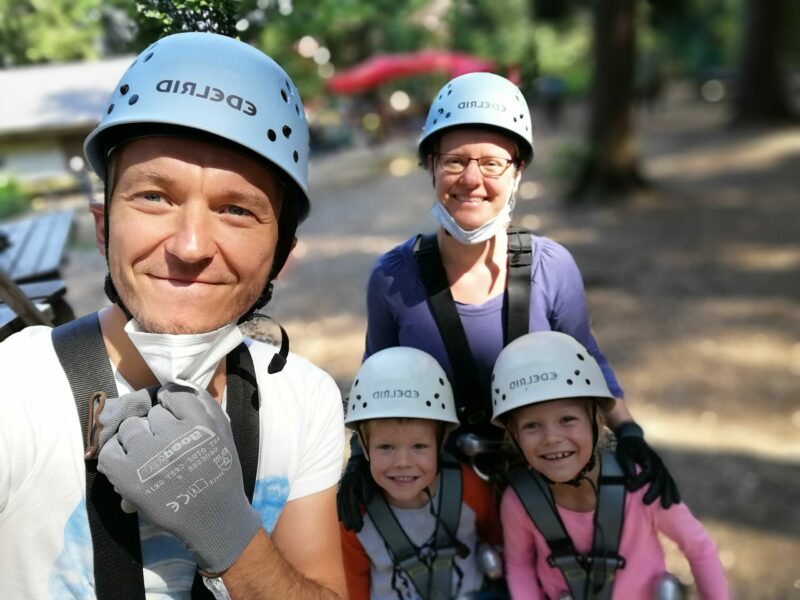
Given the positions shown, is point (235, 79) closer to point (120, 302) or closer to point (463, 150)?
point (120, 302)

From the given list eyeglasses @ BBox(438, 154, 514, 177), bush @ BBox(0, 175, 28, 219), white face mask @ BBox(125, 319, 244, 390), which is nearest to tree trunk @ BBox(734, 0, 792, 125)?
bush @ BBox(0, 175, 28, 219)

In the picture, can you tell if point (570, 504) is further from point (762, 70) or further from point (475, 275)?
point (762, 70)

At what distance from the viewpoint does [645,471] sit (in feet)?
8.95

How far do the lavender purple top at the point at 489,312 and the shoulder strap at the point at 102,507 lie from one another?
138cm

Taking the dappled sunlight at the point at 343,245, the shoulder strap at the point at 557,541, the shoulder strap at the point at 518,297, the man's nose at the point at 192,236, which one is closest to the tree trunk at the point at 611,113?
the dappled sunlight at the point at 343,245

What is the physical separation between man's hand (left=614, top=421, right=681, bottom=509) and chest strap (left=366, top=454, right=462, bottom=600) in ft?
2.27

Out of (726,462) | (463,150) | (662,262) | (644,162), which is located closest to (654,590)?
(463,150)

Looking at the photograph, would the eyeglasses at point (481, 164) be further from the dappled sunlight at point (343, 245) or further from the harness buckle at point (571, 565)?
the dappled sunlight at point (343, 245)

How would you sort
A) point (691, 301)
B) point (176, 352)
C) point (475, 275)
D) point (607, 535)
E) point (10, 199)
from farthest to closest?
point (10, 199) < point (691, 301) < point (475, 275) < point (607, 535) < point (176, 352)

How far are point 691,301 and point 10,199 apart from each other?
13393 mm

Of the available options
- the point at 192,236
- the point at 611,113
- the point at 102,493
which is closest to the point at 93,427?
the point at 102,493

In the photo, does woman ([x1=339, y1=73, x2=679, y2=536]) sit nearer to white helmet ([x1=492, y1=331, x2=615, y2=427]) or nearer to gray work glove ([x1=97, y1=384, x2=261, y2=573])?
white helmet ([x1=492, y1=331, x2=615, y2=427])

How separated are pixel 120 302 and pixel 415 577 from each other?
5.35 feet

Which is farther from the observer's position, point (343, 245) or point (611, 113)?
point (611, 113)
